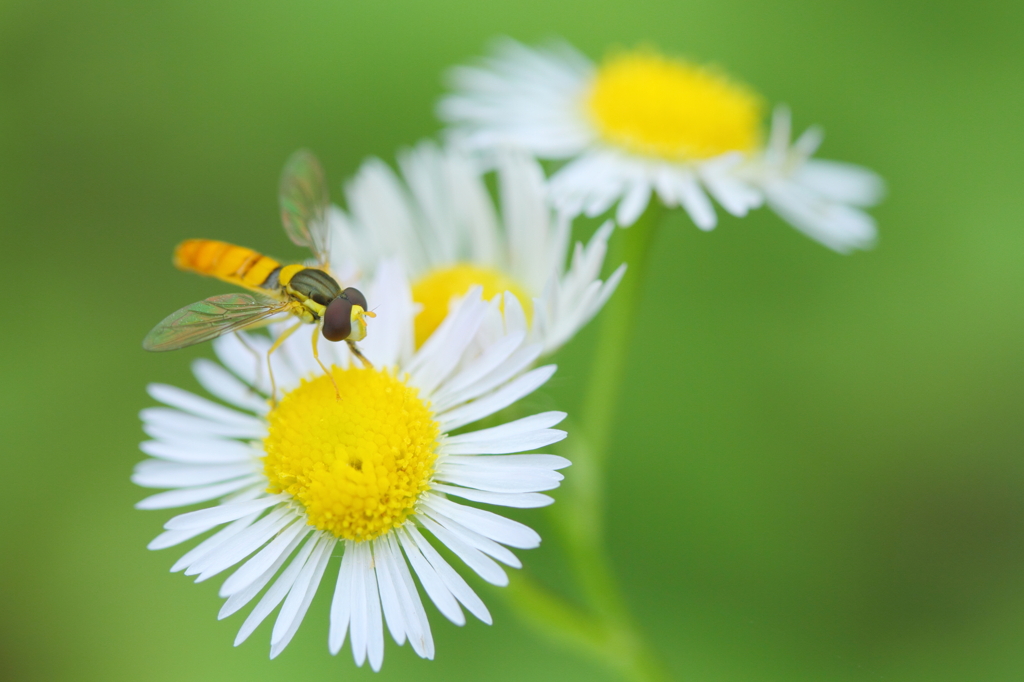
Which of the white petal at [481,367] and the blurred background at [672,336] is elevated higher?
the blurred background at [672,336]

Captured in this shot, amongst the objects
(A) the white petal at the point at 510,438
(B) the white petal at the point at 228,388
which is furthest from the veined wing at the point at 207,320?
(A) the white petal at the point at 510,438

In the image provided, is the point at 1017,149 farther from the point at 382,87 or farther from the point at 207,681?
the point at 207,681

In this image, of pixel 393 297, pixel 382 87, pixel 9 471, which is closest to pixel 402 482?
pixel 393 297

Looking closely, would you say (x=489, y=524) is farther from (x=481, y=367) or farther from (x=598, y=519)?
(x=598, y=519)

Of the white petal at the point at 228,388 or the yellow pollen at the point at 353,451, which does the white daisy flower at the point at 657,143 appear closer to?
the yellow pollen at the point at 353,451

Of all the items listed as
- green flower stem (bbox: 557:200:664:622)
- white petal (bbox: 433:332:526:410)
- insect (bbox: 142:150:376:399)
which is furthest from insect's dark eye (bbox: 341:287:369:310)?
green flower stem (bbox: 557:200:664:622)
